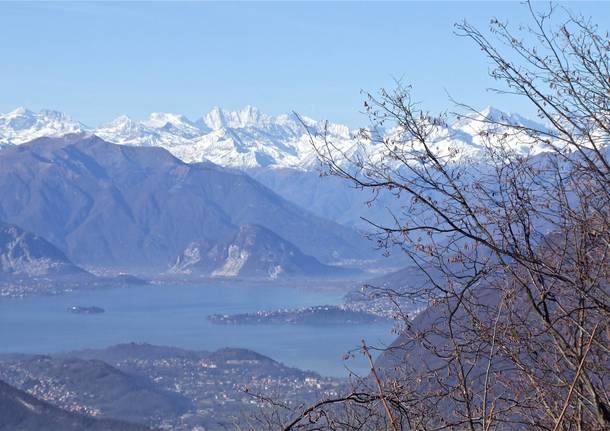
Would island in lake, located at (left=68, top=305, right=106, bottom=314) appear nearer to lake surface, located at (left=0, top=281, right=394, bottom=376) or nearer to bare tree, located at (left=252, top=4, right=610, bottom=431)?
lake surface, located at (left=0, top=281, right=394, bottom=376)

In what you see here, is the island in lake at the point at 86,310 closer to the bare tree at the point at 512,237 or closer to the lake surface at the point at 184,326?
the lake surface at the point at 184,326

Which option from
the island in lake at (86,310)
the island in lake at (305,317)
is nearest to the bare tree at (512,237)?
the island in lake at (305,317)

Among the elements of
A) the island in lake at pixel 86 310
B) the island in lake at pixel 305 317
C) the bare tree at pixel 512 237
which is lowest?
the island in lake at pixel 86 310

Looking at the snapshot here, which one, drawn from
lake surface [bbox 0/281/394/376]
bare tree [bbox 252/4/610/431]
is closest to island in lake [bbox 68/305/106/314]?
lake surface [bbox 0/281/394/376]

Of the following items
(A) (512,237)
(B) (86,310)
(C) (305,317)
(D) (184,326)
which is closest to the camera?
(A) (512,237)

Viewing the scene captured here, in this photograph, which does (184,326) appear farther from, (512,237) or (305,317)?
(512,237)

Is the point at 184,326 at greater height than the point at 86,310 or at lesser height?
greater

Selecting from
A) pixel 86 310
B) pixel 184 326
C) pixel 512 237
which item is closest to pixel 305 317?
pixel 184 326
